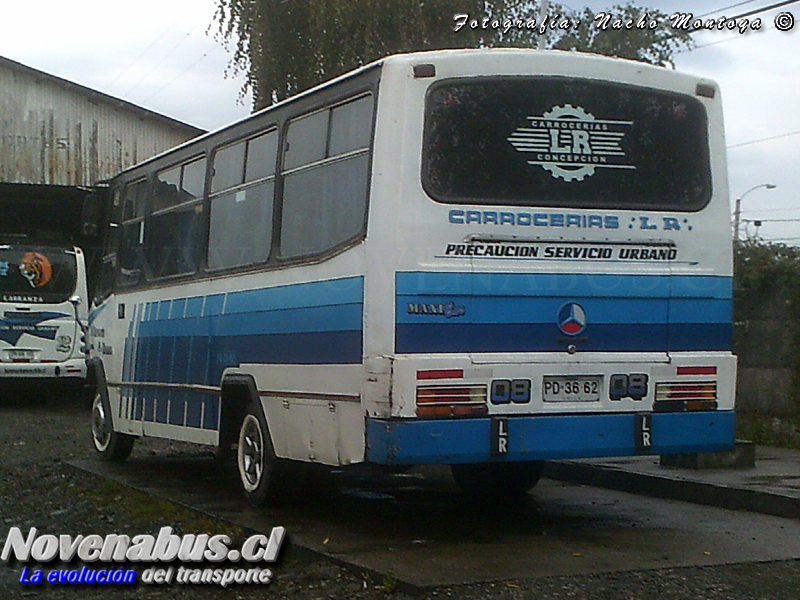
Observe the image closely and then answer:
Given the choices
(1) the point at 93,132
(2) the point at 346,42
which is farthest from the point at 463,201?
(1) the point at 93,132

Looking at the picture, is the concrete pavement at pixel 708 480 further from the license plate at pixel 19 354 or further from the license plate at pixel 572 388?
the license plate at pixel 19 354

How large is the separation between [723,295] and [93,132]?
22.8 metres

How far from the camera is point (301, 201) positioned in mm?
9219

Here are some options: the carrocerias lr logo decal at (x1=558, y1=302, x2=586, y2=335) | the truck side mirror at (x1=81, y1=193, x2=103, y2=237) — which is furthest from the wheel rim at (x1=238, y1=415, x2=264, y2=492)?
the truck side mirror at (x1=81, y1=193, x2=103, y2=237)

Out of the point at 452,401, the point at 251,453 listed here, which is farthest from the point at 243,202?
the point at 452,401

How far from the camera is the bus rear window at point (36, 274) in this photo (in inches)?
899

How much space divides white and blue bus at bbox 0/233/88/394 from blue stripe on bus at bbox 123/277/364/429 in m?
10.4

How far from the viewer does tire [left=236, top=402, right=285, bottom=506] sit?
9.58 meters

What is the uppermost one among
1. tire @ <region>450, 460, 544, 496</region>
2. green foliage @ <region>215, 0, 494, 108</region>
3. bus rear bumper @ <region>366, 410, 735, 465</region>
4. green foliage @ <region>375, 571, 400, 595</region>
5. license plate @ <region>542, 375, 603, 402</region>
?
green foliage @ <region>215, 0, 494, 108</region>

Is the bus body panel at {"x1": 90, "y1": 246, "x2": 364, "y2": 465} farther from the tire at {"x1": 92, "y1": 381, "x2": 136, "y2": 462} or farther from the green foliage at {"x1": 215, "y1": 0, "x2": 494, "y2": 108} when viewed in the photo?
the green foliage at {"x1": 215, "y1": 0, "x2": 494, "y2": 108}

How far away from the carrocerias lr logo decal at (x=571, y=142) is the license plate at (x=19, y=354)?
15768mm

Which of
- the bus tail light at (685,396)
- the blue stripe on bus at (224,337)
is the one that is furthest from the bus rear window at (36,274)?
the bus tail light at (685,396)

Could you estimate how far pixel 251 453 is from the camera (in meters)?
9.96

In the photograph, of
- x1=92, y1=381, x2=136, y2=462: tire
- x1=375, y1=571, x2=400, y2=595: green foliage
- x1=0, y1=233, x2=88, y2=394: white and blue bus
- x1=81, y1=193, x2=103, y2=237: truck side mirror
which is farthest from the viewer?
x1=0, y1=233, x2=88, y2=394: white and blue bus
